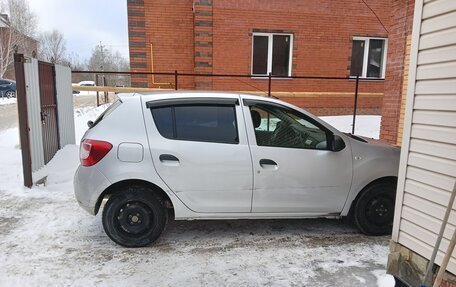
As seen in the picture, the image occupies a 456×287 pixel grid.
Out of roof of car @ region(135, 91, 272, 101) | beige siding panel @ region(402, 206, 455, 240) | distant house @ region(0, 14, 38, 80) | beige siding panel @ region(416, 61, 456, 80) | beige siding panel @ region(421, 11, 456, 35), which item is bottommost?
beige siding panel @ region(402, 206, 455, 240)

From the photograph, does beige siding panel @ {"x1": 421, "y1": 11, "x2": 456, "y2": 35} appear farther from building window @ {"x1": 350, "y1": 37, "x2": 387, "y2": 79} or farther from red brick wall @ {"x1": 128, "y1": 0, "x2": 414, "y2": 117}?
building window @ {"x1": 350, "y1": 37, "x2": 387, "y2": 79}

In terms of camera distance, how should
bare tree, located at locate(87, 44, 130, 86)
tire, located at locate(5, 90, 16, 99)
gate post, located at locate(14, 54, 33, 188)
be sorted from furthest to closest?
1. bare tree, located at locate(87, 44, 130, 86)
2. tire, located at locate(5, 90, 16, 99)
3. gate post, located at locate(14, 54, 33, 188)

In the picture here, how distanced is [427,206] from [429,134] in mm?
536

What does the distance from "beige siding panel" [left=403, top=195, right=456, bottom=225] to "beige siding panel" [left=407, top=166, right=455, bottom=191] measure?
0.14m

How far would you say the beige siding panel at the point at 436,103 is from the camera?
2533 millimetres

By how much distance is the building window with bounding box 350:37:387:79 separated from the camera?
12875 millimetres

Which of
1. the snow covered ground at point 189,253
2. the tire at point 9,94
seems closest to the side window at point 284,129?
the snow covered ground at point 189,253

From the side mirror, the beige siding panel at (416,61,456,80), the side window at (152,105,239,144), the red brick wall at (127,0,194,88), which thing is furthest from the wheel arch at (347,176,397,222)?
the red brick wall at (127,0,194,88)

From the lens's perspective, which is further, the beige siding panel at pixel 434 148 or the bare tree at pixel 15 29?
the bare tree at pixel 15 29

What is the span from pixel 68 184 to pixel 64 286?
10.4 feet

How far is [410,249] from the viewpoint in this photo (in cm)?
293

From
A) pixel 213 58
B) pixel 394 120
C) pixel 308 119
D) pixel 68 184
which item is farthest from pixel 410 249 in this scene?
pixel 213 58

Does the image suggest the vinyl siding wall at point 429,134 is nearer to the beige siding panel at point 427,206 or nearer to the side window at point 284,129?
the beige siding panel at point 427,206

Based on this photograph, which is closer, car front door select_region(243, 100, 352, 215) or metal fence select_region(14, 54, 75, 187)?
car front door select_region(243, 100, 352, 215)
